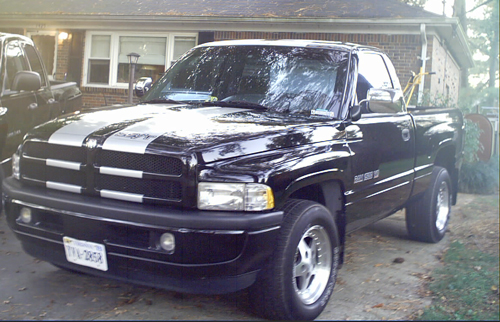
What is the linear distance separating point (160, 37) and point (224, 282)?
41.1ft

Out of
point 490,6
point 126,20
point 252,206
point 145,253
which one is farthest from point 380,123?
point 490,6

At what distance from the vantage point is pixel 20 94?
252 inches

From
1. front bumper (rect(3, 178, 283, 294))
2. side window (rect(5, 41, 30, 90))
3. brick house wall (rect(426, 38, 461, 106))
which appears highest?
brick house wall (rect(426, 38, 461, 106))

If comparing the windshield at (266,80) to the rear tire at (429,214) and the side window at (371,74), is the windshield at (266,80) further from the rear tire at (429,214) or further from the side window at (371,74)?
the rear tire at (429,214)

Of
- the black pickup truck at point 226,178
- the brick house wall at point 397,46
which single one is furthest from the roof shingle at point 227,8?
the black pickup truck at point 226,178

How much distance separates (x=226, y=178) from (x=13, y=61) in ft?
14.4

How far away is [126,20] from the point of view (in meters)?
14.5

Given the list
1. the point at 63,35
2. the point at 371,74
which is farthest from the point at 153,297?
the point at 63,35

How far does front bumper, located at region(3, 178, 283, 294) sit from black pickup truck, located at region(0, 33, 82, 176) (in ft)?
9.79

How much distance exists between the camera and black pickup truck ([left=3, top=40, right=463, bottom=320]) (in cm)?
321

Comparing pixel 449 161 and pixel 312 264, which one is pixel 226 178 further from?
pixel 449 161

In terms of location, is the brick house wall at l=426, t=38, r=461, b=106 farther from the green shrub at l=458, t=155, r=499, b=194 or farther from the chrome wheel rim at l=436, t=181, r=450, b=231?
the chrome wheel rim at l=436, t=181, r=450, b=231

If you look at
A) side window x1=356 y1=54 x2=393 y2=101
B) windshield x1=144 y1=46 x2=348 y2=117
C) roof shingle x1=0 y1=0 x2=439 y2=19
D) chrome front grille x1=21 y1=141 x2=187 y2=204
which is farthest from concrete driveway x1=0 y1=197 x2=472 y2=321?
roof shingle x1=0 y1=0 x2=439 y2=19

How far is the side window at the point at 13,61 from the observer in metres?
6.35
